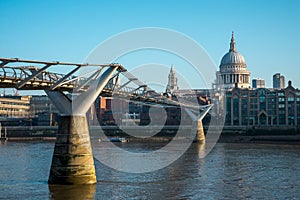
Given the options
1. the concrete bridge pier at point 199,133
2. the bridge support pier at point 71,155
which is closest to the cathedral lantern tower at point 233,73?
the concrete bridge pier at point 199,133

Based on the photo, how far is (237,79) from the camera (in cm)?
17988

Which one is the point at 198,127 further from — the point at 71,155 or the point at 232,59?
the point at 232,59

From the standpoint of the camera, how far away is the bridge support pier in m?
30.7

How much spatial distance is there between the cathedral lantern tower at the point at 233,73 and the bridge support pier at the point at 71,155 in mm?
147596

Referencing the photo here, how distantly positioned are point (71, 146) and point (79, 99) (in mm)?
3060

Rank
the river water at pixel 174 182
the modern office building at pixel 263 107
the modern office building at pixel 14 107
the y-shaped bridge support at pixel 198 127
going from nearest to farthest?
the river water at pixel 174 182 → the y-shaped bridge support at pixel 198 127 → the modern office building at pixel 263 107 → the modern office building at pixel 14 107

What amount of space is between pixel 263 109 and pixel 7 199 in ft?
306

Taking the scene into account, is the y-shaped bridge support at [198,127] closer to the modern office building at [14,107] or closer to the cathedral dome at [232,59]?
the modern office building at [14,107]

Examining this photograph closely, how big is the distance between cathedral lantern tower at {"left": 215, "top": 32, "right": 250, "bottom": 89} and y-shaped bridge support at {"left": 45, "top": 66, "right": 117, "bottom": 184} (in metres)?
147

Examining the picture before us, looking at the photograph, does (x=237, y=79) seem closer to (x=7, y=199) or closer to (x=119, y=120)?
(x=119, y=120)

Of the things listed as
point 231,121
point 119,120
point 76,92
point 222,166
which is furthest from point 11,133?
point 76,92

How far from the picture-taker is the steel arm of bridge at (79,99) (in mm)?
31062

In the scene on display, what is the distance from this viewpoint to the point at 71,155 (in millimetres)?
30672

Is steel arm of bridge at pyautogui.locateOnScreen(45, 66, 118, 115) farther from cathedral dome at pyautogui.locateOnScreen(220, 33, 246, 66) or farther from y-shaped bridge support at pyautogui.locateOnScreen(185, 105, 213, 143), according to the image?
cathedral dome at pyautogui.locateOnScreen(220, 33, 246, 66)
